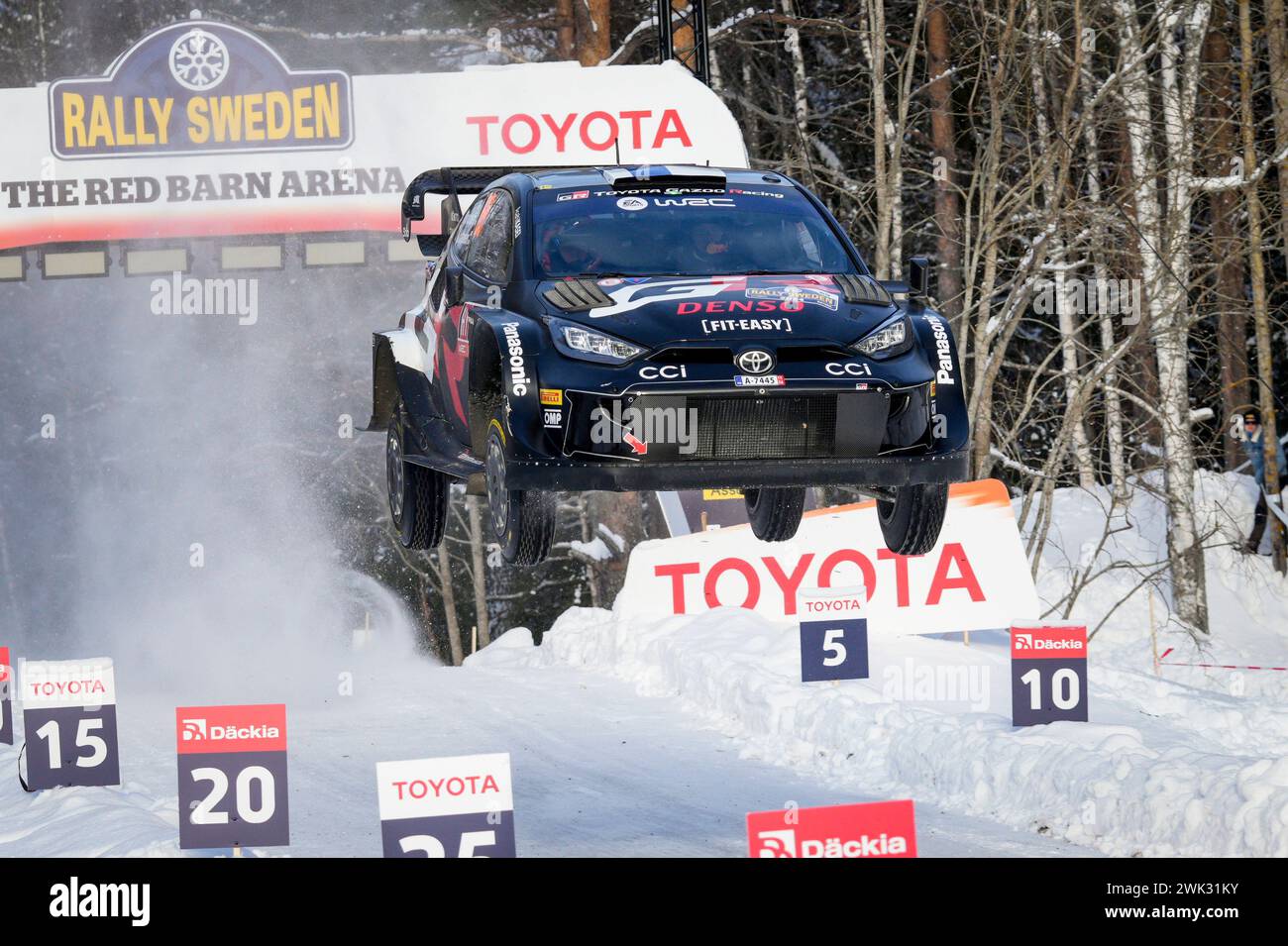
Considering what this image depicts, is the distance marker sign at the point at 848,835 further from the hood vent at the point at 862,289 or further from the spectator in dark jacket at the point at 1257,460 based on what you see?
the spectator in dark jacket at the point at 1257,460

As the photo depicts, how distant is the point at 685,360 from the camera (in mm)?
5496

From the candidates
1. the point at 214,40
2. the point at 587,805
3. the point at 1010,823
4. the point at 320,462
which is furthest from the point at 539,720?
the point at 320,462

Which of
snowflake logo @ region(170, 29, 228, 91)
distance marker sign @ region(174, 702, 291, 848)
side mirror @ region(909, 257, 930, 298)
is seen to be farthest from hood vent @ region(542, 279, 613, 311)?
snowflake logo @ region(170, 29, 228, 91)

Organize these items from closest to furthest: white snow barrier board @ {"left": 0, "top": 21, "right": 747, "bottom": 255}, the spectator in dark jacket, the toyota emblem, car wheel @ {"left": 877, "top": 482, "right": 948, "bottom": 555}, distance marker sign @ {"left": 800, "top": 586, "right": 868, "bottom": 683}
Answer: the toyota emblem
car wheel @ {"left": 877, "top": 482, "right": 948, "bottom": 555}
distance marker sign @ {"left": 800, "top": 586, "right": 868, "bottom": 683}
white snow barrier board @ {"left": 0, "top": 21, "right": 747, "bottom": 255}
the spectator in dark jacket

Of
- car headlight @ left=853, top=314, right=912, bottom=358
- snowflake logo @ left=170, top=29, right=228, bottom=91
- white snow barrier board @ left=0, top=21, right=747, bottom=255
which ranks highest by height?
snowflake logo @ left=170, top=29, right=228, bottom=91

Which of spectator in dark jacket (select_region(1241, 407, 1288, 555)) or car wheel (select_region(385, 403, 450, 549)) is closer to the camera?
car wheel (select_region(385, 403, 450, 549))

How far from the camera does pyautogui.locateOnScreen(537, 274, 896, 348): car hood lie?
18.2 ft

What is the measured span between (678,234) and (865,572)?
23.5 ft

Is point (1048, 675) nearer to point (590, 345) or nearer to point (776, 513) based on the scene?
point (776, 513)

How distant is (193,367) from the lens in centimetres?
1788

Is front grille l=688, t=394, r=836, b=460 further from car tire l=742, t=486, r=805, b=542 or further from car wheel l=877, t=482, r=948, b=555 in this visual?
car tire l=742, t=486, r=805, b=542

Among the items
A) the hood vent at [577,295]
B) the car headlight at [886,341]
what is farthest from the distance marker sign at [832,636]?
→ the hood vent at [577,295]

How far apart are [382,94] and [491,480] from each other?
8.20 meters

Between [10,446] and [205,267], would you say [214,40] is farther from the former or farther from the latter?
[10,446]
